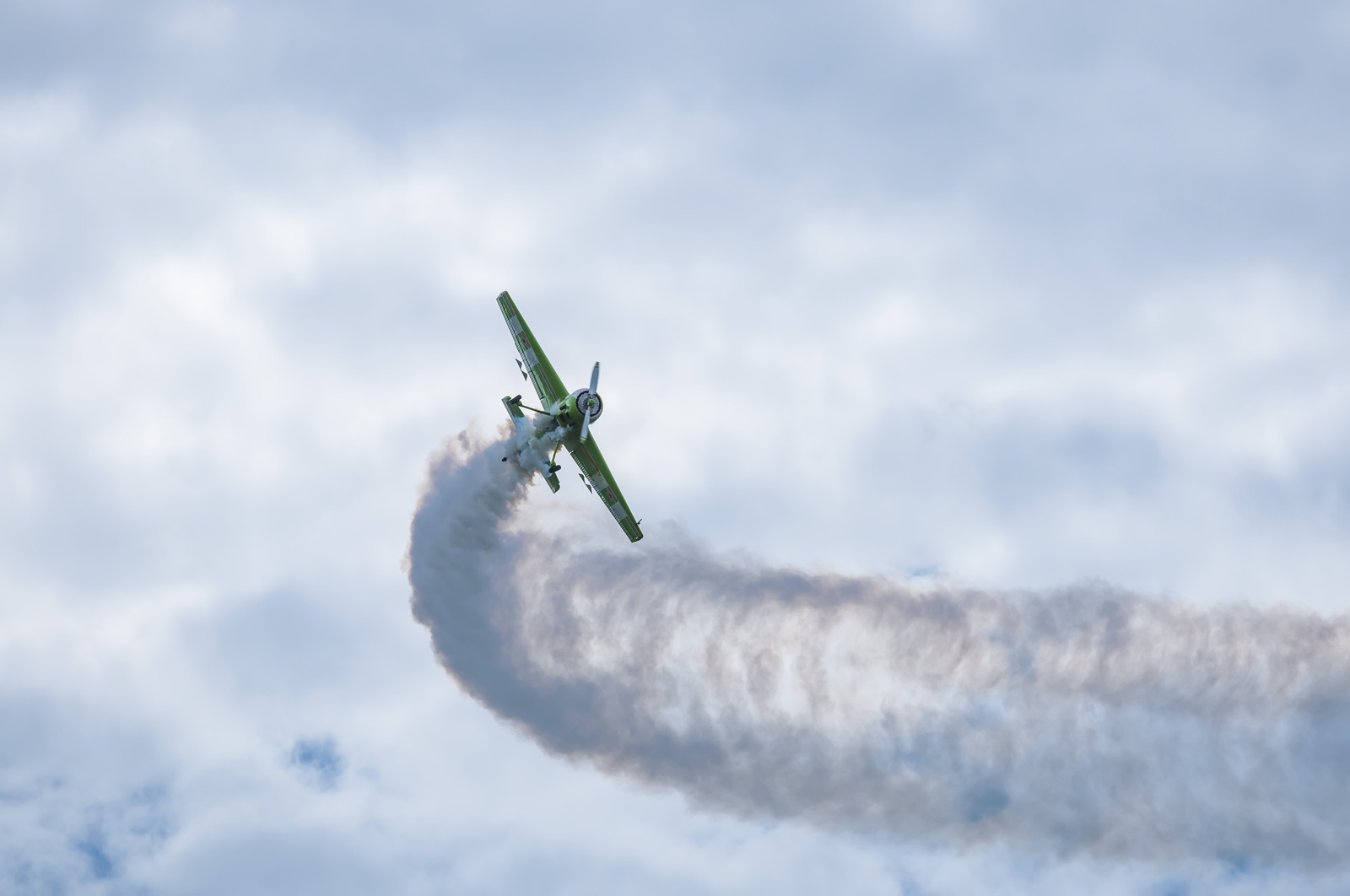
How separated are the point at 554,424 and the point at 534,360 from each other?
422 centimetres

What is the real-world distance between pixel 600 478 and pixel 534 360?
318 inches

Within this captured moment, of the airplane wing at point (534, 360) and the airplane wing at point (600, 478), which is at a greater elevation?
the airplane wing at point (534, 360)

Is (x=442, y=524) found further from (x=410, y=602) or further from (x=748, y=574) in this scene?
(x=748, y=574)

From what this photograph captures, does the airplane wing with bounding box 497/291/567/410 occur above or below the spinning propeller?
above

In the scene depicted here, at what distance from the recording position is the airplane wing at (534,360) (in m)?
124

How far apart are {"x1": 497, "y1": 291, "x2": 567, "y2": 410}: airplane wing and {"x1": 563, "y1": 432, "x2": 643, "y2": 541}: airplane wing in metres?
3.06

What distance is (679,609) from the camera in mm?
131875

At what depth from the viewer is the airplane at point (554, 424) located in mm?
121375

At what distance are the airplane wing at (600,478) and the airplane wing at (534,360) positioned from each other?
306 cm

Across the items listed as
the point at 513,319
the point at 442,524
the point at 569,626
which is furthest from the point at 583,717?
the point at 513,319

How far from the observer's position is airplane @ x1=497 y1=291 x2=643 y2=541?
121m

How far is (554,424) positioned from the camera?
123 meters

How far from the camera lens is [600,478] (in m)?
127

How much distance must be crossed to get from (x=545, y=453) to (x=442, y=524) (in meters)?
8.68
